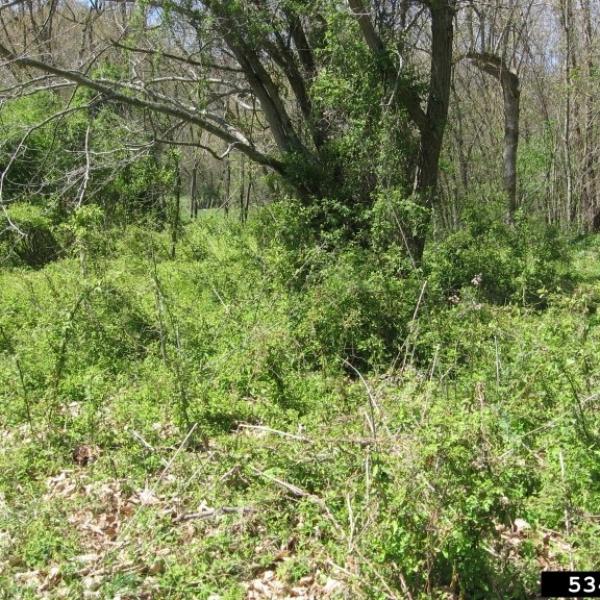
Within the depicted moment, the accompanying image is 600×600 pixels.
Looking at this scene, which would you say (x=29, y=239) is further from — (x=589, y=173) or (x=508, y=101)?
(x=589, y=173)

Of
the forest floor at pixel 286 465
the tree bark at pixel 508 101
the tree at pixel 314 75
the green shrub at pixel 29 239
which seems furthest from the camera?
the green shrub at pixel 29 239

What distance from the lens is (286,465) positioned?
13.4 ft

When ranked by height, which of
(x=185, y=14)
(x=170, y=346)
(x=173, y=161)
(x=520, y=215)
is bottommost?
(x=170, y=346)

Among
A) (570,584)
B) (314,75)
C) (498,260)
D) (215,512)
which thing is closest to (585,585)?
(570,584)

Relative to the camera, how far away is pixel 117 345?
6793mm

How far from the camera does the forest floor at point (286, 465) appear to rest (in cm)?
313

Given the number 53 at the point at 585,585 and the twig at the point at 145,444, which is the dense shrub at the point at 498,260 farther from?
the number 53 at the point at 585,585

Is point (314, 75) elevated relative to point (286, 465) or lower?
elevated

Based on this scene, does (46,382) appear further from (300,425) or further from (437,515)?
(437,515)

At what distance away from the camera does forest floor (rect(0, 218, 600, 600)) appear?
10.3 ft

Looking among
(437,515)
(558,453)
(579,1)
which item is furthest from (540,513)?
(579,1)

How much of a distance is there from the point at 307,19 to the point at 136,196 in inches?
242

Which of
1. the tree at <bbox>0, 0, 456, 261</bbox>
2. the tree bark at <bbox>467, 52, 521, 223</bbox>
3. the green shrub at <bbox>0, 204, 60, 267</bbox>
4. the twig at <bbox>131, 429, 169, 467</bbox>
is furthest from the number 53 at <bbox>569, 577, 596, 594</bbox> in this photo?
the green shrub at <bbox>0, 204, 60, 267</bbox>

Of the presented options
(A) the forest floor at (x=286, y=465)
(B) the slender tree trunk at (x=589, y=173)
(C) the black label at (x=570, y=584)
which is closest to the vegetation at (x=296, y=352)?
(A) the forest floor at (x=286, y=465)
